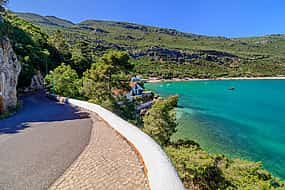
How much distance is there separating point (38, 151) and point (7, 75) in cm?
1178

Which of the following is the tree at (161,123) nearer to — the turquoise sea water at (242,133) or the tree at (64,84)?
the turquoise sea water at (242,133)

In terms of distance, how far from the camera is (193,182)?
440 inches

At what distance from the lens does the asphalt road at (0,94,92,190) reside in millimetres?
5004

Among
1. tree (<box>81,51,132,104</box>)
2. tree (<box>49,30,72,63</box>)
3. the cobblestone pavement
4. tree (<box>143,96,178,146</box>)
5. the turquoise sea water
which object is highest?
tree (<box>49,30,72,63</box>)

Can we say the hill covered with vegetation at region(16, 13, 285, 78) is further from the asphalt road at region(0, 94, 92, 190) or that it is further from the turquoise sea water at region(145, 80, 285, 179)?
the asphalt road at region(0, 94, 92, 190)

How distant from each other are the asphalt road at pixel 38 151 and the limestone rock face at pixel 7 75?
573 centimetres

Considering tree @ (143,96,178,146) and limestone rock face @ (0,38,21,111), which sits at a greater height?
limestone rock face @ (0,38,21,111)

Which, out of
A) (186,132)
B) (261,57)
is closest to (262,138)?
(186,132)

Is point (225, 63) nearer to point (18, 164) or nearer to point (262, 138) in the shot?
point (262, 138)

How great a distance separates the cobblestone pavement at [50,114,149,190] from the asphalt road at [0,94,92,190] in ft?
0.85

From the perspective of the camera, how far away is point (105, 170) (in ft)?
17.8

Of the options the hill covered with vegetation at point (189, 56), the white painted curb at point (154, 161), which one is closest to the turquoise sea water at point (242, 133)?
the white painted curb at point (154, 161)

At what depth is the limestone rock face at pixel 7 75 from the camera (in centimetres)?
1579

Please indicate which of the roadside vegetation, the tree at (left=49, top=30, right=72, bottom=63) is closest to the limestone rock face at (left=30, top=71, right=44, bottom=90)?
the roadside vegetation
